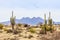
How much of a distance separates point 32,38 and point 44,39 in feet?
7.04

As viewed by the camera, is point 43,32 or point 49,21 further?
point 49,21

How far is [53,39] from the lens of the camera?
89.8 feet

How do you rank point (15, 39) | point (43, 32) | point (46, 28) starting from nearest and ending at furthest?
point (15, 39)
point (43, 32)
point (46, 28)

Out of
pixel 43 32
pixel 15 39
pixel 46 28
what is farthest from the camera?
pixel 46 28

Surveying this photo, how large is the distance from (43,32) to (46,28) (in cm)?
320

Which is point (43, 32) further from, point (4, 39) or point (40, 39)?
point (4, 39)

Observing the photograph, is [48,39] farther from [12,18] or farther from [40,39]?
[12,18]

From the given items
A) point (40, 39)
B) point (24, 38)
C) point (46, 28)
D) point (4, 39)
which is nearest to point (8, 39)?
point (4, 39)

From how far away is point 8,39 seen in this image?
2739 centimetres

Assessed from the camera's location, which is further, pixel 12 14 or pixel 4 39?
pixel 12 14

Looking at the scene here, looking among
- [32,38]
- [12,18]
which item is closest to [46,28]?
[12,18]

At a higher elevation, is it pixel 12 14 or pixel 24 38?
pixel 12 14

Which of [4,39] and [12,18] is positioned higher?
[12,18]

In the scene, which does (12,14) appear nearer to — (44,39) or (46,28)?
(46,28)
